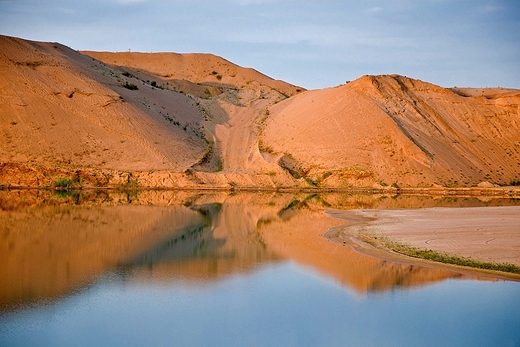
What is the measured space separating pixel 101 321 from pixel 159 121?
4738cm

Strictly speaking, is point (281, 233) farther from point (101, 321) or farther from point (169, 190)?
point (169, 190)

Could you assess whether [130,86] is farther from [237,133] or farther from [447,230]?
[447,230]

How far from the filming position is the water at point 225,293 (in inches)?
527

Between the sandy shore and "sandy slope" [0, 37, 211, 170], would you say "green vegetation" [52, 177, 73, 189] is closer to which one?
"sandy slope" [0, 37, 211, 170]

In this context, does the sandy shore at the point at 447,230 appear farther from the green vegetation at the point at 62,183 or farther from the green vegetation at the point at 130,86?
the green vegetation at the point at 130,86

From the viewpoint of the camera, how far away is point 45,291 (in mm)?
16328

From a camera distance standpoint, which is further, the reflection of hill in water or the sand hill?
the sand hill

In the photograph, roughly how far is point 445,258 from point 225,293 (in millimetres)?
6165

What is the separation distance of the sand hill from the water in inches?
1014

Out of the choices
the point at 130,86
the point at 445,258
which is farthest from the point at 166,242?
the point at 130,86

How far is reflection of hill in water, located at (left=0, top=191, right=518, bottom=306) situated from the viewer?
1823 centimetres

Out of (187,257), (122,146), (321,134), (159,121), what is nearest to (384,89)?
(321,134)

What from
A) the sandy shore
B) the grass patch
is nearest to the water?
the grass patch

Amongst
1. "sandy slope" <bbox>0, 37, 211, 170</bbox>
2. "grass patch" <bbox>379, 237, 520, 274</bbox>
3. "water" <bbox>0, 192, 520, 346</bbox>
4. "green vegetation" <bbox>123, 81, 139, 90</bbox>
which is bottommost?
"water" <bbox>0, 192, 520, 346</bbox>
